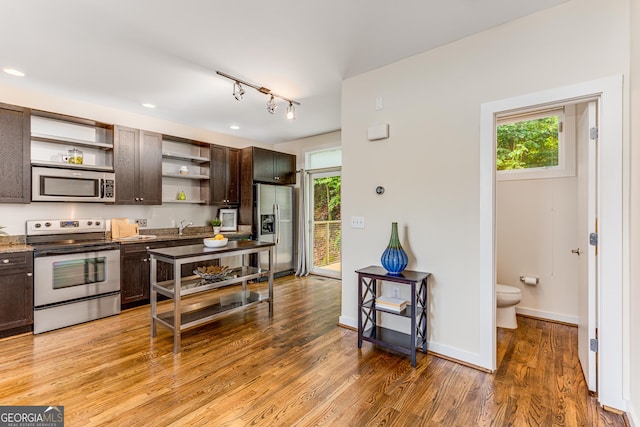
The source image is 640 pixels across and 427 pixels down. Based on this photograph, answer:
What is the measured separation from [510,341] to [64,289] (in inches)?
180

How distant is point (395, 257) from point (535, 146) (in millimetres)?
2311

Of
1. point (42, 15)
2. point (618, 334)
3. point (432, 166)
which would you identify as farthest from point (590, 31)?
point (42, 15)

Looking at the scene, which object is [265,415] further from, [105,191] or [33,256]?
[105,191]

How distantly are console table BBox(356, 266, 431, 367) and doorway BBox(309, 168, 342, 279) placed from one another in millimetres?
2828

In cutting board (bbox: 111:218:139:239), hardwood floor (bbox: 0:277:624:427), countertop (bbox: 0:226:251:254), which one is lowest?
hardwood floor (bbox: 0:277:624:427)

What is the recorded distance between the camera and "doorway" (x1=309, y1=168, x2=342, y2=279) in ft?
18.6

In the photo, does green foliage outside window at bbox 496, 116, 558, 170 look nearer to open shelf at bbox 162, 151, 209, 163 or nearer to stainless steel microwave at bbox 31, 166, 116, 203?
open shelf at bbox 162, 151, 209, 163

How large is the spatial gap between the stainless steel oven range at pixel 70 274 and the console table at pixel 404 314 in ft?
9.75

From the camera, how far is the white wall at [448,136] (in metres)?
2.01

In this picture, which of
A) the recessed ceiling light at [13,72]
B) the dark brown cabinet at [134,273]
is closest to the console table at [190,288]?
the dark brown cabinet at [134,273]

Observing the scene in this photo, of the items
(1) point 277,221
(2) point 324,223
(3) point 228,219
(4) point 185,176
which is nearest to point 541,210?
(2) point 324,223

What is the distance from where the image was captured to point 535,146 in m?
3.43

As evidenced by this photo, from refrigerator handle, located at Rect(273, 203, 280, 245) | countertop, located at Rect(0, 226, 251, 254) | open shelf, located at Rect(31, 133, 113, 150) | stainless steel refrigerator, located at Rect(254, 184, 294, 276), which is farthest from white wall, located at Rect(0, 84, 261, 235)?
refrigerator handle, located at Rect(273, 203, 280, 245)

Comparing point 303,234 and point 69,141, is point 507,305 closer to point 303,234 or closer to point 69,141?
point 303,234
